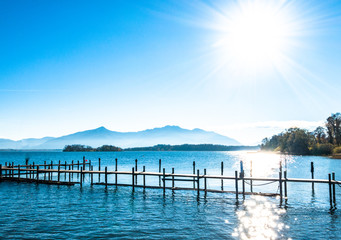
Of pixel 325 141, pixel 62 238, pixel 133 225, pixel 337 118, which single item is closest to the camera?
pixel 62 238

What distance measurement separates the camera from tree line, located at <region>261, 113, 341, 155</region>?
109125mm

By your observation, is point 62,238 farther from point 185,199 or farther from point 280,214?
point 280,214

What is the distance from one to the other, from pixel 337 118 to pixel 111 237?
115345 mm

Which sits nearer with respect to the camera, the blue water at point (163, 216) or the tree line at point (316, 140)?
the blue water at point (163, 216)

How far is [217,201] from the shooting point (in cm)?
2634

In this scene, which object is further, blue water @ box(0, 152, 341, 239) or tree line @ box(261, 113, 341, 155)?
tree line @ box(261, 113, 341, 155)

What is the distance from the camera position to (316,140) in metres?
130

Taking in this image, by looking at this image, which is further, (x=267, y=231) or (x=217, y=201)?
(x=217, y=201)

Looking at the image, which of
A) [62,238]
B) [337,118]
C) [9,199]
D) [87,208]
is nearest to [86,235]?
[62,238]

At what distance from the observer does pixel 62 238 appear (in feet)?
52.7

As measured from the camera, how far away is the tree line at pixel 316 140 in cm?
10912

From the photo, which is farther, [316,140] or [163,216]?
[316,140]

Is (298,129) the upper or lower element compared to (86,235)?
upper

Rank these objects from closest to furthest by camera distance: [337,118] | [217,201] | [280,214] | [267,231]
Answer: [267,231] → [280,214] → [217,201] → [337,118]
